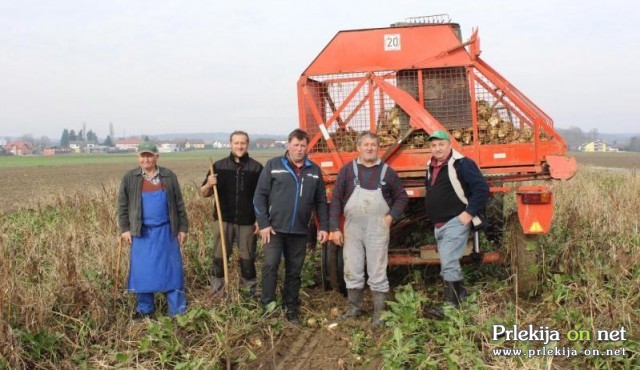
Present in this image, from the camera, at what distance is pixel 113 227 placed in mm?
7734

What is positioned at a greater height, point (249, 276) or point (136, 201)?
point (136, 201)

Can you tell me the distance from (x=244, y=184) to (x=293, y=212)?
0.66 metres

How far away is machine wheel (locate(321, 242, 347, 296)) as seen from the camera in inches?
216

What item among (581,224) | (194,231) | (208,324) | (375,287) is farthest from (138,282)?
(581,224)

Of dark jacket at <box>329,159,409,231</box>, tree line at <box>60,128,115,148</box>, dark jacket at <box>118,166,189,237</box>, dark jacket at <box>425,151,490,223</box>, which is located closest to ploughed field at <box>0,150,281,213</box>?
dark jacket at <box>118,166,189,237</box>

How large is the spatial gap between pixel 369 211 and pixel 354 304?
2.96ft

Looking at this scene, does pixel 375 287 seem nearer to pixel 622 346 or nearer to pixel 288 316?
pixel 288 316

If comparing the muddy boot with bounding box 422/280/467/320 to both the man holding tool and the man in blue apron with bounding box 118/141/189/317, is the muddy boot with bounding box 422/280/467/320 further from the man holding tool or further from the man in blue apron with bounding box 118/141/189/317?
the man in blue apron with bounding box 118/141/189/317

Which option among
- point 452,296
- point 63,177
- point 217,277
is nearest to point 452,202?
point 452,296

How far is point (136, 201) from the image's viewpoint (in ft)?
15.1

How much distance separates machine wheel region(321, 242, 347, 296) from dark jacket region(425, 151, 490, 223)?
1211 millimetres

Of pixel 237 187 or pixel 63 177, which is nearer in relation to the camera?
pixel 237 187

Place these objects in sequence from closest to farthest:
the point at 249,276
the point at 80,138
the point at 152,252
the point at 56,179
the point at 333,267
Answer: the point at 152,252, the point at 249,276, the point at 333,267, the point at 56,179, the point at 80,138

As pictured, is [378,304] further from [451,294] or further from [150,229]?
[150,229]
